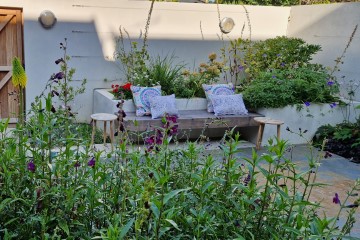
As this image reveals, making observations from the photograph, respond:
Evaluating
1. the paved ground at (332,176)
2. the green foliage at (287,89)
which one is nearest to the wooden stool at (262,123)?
the paved ground at (332,176)

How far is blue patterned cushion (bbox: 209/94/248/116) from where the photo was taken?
6.70m

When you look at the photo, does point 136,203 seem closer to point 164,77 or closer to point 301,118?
point 164,77

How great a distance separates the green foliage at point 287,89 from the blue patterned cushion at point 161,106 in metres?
1.41

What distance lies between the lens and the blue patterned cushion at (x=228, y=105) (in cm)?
670

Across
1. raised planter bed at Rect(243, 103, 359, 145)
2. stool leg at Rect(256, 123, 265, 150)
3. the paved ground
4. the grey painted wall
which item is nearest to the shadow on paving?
the paved ground

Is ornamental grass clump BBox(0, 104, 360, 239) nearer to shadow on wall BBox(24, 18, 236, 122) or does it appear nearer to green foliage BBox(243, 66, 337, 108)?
green foliage BBox(243, 66, 337, 108)

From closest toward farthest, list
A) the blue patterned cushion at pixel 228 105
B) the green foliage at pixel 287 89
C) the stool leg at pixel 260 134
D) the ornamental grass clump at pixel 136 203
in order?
1. the ornamental grass clump at pixel 136 203
2. the stool leg at pixel 260 134
3. the blue patterned cushion at pixel 228 105
4. the green foliage at pixel 287 89

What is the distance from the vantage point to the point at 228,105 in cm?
673

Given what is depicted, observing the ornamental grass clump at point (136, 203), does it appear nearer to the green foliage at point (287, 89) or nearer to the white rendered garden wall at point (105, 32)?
the green foliage at point (287, 89)

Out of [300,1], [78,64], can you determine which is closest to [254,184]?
[78,64]

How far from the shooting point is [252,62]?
26.0ft

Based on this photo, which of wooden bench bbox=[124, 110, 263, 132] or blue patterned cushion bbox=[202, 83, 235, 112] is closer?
wooden bench bbox=[124, 110, 263, 132]

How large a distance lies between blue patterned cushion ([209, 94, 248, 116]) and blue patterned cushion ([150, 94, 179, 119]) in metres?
0.72

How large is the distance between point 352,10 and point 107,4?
444cm
